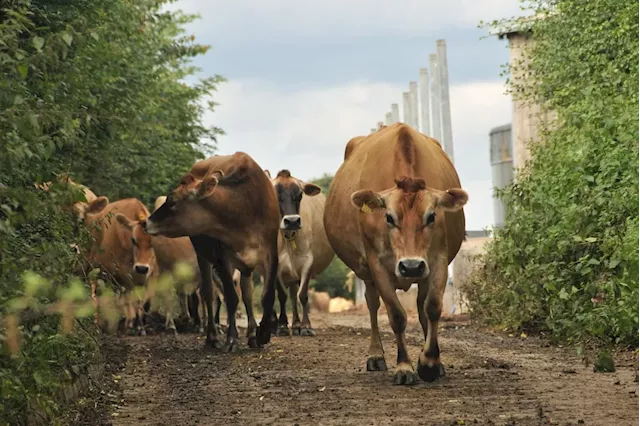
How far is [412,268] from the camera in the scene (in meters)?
10.7

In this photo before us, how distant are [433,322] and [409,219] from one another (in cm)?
84

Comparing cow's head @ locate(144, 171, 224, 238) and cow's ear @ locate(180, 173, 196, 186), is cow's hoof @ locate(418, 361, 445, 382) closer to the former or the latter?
cow's head @ locate(144, 171, 224, 238)

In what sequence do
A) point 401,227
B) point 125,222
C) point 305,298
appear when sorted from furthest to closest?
point 125,222 < point 305,298 < point 401,227

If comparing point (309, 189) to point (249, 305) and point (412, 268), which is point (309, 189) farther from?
point (412, 268)

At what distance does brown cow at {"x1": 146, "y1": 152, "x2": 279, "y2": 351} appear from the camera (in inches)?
615

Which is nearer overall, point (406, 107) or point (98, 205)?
point (98, 205)

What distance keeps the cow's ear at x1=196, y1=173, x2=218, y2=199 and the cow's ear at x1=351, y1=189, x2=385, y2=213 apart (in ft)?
14.0

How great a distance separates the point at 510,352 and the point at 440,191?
11.2 feet

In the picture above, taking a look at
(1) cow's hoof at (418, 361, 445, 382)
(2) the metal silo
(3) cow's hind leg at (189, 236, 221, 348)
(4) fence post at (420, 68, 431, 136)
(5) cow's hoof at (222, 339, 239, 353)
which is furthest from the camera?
(4) fence post at (420, 68, 431, 136)

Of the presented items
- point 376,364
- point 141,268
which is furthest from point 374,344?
point 141,268

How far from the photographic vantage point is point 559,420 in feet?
27.5

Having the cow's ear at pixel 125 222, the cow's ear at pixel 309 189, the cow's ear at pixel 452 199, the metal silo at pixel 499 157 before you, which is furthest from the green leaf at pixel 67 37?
the metal silo at pixel 499 157

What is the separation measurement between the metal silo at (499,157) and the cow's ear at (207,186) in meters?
27.5

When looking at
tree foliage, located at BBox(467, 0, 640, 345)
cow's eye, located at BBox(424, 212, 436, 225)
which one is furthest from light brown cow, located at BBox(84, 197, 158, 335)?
cow's eye, located at BBox(424, 212, 436, 225)
